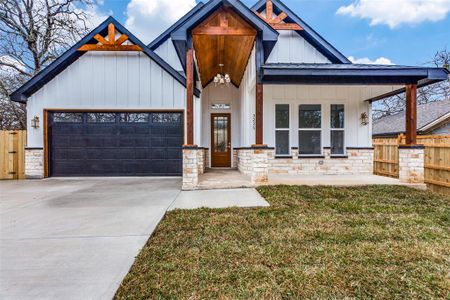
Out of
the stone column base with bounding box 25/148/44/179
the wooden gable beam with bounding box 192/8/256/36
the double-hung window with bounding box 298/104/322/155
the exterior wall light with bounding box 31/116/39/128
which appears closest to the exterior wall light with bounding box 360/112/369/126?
the double-hung window with bounding box 298/104/322/155

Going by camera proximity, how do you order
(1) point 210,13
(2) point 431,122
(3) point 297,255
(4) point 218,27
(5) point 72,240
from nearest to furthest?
(3) point 297,255
(5) point 72,240
(1) point 210,13
(4) point 218,27
(2) point 431,122

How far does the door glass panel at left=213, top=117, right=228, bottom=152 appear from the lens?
10.5 meters

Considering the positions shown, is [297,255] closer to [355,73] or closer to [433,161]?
[355,73]

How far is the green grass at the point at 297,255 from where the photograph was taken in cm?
187

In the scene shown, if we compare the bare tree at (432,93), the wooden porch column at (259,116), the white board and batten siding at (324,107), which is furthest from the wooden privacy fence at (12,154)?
the bare tree at (432,93)

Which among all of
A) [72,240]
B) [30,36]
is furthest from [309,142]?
[30,36]

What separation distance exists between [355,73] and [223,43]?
12.5ft

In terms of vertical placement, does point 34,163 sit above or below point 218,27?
below

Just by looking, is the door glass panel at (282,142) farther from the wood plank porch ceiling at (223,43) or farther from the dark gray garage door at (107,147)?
the dark gray garage door at (107,147)

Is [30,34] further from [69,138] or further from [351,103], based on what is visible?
[351,103]

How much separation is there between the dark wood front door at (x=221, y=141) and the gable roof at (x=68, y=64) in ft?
9.01

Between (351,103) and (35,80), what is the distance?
11.2 m

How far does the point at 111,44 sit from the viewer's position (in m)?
8.11

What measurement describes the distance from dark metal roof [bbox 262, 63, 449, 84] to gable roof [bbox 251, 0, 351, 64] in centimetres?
294
